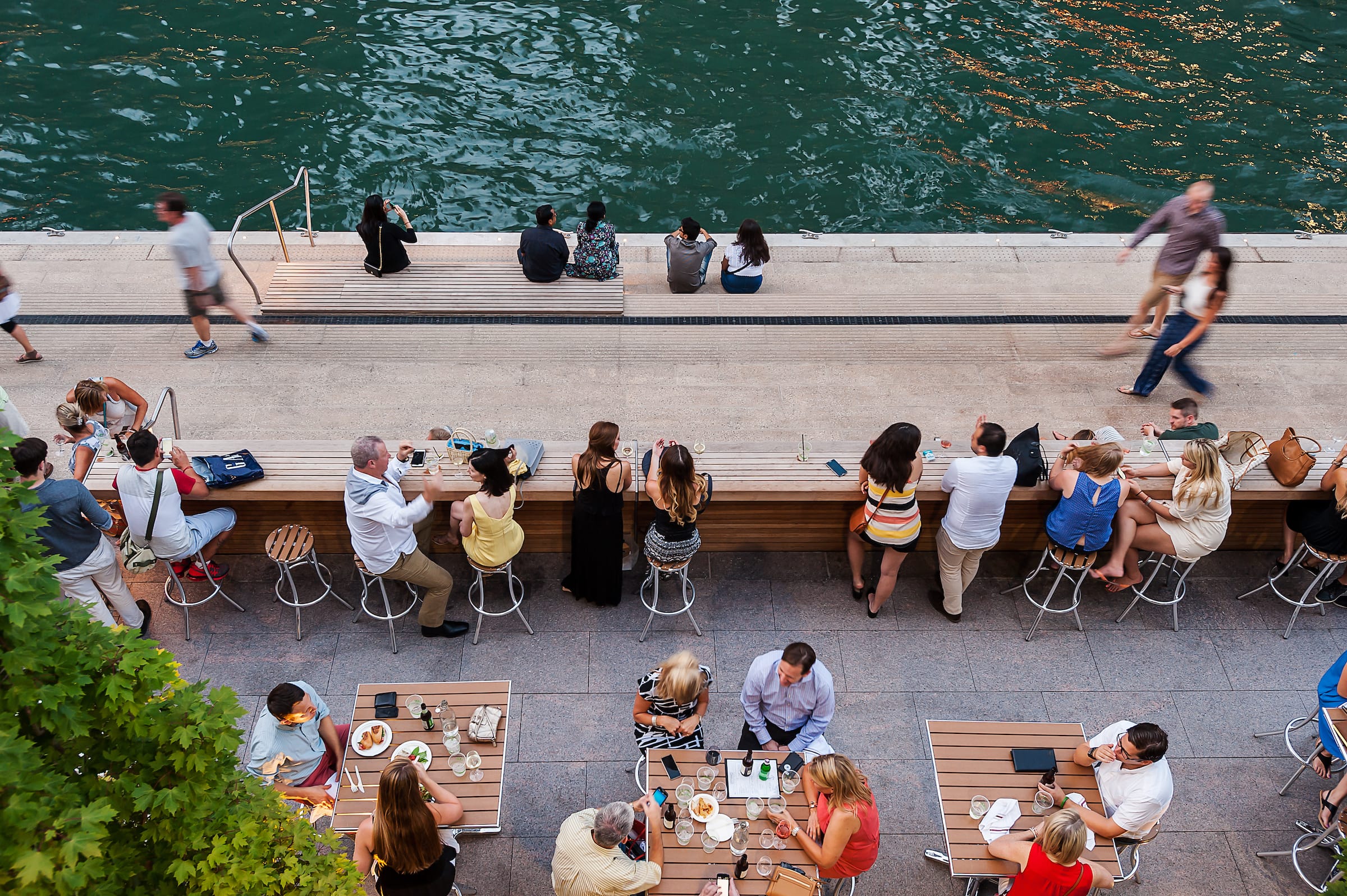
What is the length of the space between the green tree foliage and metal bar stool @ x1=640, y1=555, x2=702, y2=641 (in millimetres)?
3397

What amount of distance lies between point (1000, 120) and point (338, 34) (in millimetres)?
11704

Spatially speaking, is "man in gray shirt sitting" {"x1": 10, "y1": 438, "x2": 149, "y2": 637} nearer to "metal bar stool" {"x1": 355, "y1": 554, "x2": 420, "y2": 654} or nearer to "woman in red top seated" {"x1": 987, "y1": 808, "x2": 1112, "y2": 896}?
"metal bar stool" {"x1": 355, "y1": 554, "x2": 420, "y2": 654}

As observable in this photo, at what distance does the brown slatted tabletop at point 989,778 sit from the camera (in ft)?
17.5

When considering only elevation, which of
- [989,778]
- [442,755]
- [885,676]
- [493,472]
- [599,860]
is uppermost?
[493,472]

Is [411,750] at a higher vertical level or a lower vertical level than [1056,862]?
lower

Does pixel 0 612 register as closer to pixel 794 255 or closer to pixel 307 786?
pixel 307 786

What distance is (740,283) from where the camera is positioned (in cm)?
1081

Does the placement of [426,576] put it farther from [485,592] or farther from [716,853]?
[716,853]

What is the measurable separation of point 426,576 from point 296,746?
1544 millimetres

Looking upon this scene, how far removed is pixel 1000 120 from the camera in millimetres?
15656

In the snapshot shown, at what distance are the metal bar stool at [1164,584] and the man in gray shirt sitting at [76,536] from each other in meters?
7.28

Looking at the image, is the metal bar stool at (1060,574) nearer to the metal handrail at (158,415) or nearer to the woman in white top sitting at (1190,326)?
the woman in white top sitting at (1190,326)

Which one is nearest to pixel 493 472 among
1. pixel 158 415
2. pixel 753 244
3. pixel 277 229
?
pixel 158 415

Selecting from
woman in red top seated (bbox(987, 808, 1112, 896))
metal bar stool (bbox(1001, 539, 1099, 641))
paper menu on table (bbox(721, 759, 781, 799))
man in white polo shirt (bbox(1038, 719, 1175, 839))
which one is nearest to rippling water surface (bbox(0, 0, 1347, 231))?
metal bar stool (bbox(1001, 539, 1099, 641))
